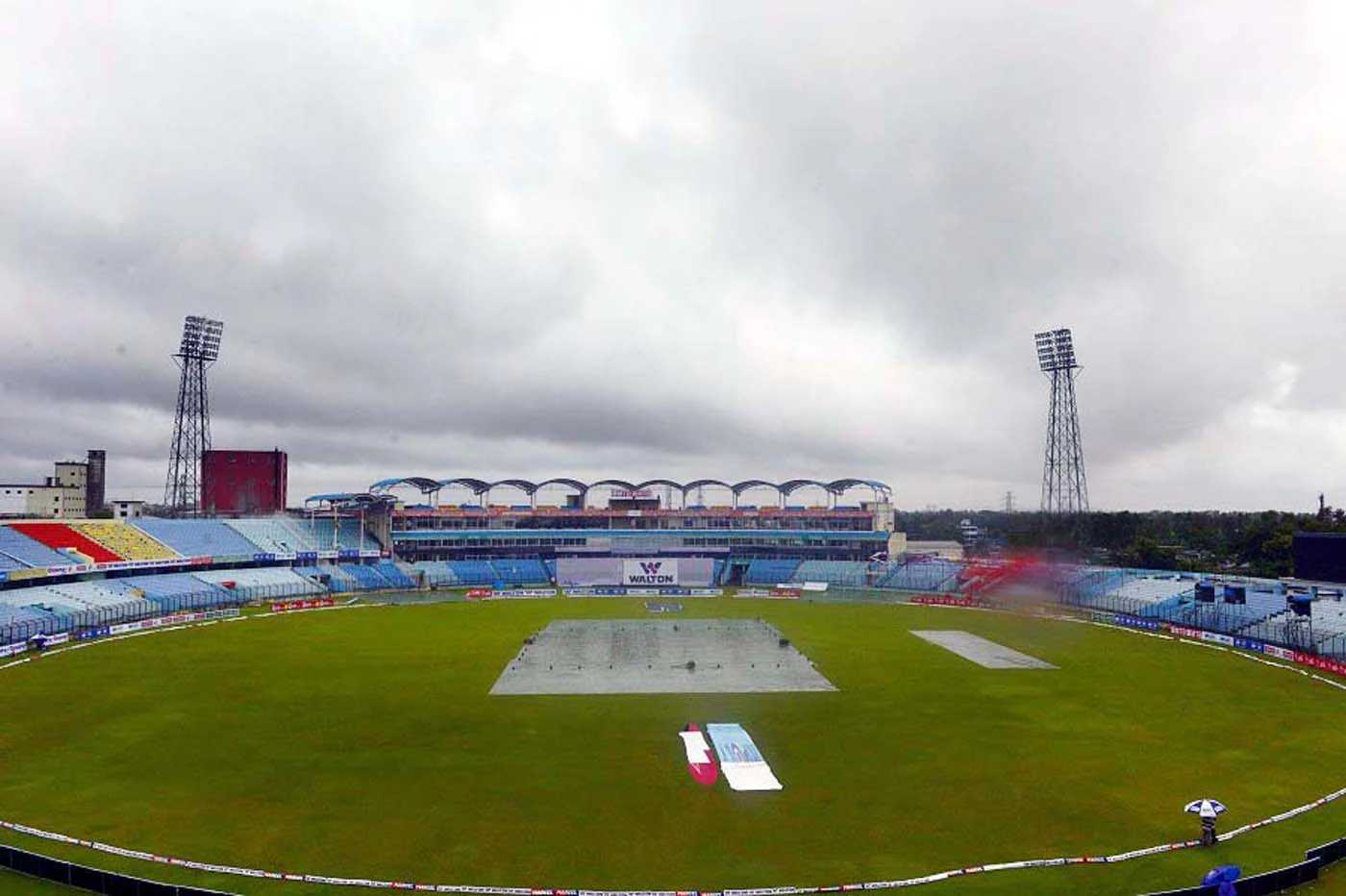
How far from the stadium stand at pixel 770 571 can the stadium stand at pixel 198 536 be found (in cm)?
6674

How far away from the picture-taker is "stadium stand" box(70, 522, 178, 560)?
88.8m

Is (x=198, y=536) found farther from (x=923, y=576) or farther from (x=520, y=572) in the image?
(x=923, y=576)

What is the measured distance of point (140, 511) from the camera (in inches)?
5768

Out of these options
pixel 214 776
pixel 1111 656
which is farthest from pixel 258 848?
pixel 1111 656

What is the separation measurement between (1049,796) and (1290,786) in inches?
373

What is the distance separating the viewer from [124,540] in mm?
91438

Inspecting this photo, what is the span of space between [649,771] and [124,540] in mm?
81907

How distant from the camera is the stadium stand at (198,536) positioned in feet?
321

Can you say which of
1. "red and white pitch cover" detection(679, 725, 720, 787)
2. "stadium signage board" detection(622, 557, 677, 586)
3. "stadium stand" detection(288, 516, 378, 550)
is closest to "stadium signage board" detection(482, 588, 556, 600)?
"stadium signage board" detection(622, 557, 677, 586)

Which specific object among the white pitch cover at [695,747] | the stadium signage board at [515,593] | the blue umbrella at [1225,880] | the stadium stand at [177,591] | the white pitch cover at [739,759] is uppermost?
the stadium stand at [177,591]

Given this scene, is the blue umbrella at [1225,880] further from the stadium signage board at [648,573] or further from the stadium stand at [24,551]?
the stadium signage board at [648,573]

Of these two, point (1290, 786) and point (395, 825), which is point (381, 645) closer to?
point (395, 825)

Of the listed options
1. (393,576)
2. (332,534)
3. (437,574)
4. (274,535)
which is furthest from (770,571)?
(274,535)

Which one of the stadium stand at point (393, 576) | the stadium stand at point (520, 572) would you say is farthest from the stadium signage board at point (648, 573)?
the stadium stand at point (393, 576)
